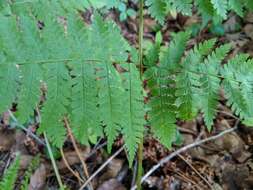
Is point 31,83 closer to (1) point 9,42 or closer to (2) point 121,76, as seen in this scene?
(1) point 9,42

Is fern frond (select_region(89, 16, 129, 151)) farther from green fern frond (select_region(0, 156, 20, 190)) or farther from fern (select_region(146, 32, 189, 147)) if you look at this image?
green fern frond (select_region(0, 156, 20, 190))

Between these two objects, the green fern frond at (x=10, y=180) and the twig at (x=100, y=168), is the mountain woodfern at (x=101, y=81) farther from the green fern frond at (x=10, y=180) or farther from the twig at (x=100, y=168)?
the twig at (x=100, y=168)

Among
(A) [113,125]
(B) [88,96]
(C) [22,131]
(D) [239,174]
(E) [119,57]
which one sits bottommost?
(D) [239,174]

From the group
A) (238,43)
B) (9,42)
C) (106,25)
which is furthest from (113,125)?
(238,43)

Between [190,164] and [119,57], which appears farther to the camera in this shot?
[190,164]

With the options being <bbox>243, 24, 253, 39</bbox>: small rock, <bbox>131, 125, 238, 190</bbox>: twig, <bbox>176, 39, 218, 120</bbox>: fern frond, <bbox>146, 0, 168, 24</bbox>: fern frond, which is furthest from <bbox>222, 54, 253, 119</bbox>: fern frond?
<bbox>243, 24, 253, 39</bbox>: small rock

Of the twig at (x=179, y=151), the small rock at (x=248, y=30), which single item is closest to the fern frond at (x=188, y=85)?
the twig at (x=179, y=151)

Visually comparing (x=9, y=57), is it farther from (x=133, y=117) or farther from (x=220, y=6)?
(x=220, y=6)
